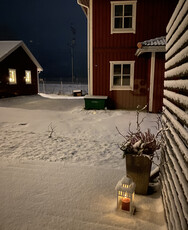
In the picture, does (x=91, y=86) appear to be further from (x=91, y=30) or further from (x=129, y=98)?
(x=91, y=30)

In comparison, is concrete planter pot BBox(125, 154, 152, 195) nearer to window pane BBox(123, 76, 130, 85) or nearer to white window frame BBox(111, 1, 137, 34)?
window pane BBox(123, 76, 130, 85)

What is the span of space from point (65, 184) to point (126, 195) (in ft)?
3.86

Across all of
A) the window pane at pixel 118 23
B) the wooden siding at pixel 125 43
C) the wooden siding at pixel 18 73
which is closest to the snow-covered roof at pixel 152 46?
the wooden siding at pixel 125 43

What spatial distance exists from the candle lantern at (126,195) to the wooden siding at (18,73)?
16660 mm

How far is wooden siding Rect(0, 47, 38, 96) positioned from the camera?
55.6 feet

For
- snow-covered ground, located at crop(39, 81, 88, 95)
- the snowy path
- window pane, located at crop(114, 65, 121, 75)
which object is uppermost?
window pane, located at crop(114, 65, 121, 75)

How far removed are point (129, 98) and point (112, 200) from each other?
851 cm

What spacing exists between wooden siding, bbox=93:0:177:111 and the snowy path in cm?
738

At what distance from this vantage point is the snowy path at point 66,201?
2393mm

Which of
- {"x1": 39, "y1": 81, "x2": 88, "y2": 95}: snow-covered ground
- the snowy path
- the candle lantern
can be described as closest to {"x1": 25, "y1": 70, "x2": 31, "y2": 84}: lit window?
{"x1": 39, "y1": 81, "x2": 88, "y2": 95}: snow-covered ground

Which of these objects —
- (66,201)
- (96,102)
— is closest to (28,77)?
(96,102)

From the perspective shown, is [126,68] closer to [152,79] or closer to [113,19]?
[152,79]

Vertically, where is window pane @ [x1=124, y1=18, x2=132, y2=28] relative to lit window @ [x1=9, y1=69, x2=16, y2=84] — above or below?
above

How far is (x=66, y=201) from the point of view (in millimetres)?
2820
